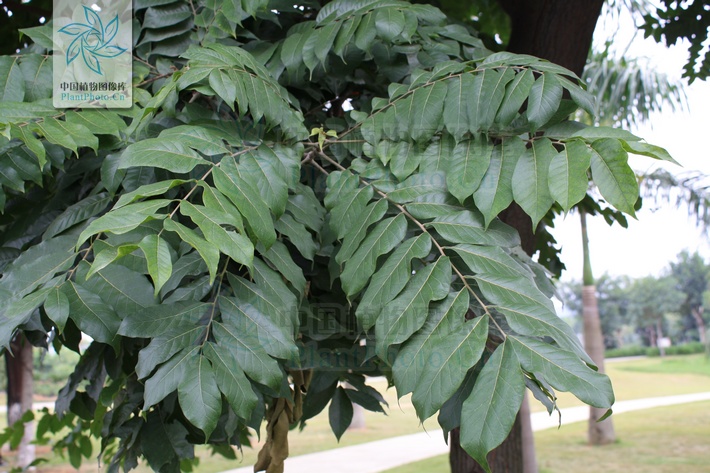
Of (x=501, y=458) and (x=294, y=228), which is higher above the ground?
(x=294, y=228)

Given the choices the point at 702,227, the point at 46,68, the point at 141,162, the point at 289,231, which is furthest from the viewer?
the point at 702,227

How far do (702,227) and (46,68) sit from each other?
9143 mm

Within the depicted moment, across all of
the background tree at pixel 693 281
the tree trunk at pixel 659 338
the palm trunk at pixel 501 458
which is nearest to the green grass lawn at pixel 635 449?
the palm trunk at pixel 501 458

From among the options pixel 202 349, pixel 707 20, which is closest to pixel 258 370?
pixel 202 349

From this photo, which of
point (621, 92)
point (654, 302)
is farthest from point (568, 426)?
point (654, 302)

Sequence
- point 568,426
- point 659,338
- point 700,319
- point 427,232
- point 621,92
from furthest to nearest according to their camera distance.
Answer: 1. point 659,338
2. point 700,319
3. point 568,426
4. point 621,92
5. point 427,232

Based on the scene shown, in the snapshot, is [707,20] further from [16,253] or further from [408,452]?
[408,452]

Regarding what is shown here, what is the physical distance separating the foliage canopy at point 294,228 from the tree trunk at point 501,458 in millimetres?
876

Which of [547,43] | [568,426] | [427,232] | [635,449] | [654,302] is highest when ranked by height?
[547,43]

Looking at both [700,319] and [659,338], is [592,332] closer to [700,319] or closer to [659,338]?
[700,319]

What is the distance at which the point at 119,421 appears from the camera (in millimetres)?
1633

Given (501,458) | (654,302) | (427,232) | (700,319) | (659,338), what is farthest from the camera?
(659,338)

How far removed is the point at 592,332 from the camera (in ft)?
28.3

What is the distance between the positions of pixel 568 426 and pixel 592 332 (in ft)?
11.1
